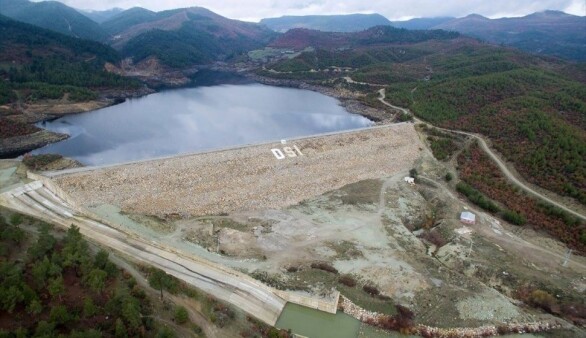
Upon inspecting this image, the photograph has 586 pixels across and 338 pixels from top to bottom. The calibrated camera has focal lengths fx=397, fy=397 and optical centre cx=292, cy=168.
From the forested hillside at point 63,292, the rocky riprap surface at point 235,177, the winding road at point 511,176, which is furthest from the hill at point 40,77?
the winding road at point 511,176

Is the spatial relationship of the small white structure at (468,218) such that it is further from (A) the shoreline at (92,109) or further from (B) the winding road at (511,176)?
(A) the shoreline at (92,109)

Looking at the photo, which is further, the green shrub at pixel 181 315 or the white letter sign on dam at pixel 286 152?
the white letter sign on dam at pixel 286 152

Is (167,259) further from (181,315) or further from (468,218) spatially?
(468,218)

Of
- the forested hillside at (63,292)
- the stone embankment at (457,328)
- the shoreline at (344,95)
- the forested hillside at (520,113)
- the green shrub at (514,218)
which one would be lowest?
the shoreline at (344,95)

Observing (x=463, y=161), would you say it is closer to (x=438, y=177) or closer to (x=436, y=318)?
(x=438, y=177)

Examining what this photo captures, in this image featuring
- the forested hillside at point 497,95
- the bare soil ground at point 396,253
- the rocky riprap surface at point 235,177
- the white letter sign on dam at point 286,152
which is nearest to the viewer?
the bare soil ground at point 396,253

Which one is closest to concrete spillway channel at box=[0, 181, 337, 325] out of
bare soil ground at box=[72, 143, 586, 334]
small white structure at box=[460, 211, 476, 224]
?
bare soil ground at box=[72, 143, 586, 334]

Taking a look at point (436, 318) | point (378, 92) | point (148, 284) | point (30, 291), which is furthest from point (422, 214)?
point (378, 92)
